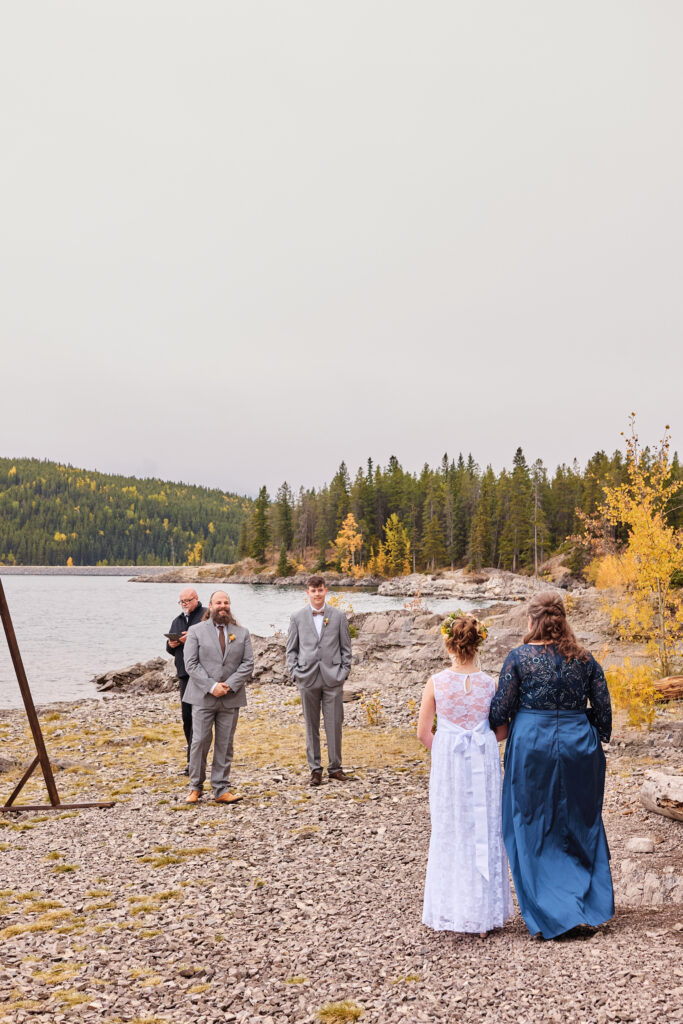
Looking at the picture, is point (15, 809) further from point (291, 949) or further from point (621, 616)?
point (621, 616)

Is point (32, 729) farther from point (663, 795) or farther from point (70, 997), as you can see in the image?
point (663, 795)

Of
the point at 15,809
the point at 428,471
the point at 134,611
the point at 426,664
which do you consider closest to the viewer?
the point at 15,809

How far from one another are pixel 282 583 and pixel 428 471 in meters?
28.5

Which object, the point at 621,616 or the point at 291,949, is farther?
the point at 621,616

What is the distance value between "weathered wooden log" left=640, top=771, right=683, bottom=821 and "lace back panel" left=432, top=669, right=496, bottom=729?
3296mm

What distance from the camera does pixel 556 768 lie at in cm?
442

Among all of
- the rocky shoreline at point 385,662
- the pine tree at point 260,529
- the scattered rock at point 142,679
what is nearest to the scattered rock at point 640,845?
the rocky shoreline at point 385,662

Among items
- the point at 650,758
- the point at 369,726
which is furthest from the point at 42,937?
the point at 369,726

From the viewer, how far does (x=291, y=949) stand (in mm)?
4668

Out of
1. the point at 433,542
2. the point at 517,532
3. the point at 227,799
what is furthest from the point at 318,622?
the point at 433,542

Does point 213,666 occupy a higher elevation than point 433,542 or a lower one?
lower

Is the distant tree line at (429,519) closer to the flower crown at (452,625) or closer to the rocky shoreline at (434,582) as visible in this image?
the rocky shoreline at (434,582)

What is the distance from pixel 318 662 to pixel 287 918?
3621 millimetres

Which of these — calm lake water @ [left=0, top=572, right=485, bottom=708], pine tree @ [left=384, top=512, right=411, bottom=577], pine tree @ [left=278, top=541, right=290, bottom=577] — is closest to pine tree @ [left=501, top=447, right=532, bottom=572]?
pine tree @ [left=384, top=512, right=411, bottom=577]
